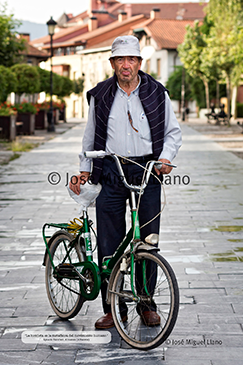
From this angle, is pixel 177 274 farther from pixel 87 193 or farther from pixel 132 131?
pixel 132 131

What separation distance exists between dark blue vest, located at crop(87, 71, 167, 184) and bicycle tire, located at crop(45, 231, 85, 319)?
1.77ft

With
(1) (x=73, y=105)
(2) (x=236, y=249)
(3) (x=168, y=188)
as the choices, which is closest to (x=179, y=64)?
(1) (x=73, y=105)

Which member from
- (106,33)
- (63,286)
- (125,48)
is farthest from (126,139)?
(106,33)

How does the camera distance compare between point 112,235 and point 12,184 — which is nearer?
point 112,235

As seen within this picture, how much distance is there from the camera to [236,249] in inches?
265

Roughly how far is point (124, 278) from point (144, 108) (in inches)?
43.5

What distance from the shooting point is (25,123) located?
2825 centimetres

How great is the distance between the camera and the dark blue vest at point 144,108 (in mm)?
4258

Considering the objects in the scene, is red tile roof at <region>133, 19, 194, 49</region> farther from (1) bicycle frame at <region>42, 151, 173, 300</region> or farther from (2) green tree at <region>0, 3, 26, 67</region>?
(1) bicycle frame at <region>42, 151, 173, 300</region>

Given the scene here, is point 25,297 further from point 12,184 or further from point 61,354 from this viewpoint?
point 12,184

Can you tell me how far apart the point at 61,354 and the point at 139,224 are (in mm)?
997

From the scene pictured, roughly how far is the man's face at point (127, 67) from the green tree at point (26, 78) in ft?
81.8

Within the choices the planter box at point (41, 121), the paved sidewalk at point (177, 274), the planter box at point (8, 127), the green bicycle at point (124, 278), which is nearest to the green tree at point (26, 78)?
the planter box at point (41, 121)

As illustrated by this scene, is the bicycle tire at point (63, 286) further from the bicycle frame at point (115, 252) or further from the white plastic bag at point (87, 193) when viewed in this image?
the white plastic bag at point (87, 193)
